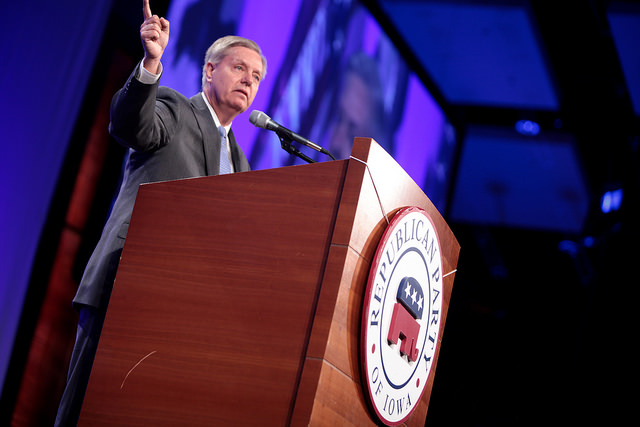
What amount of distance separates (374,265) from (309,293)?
0.47ft

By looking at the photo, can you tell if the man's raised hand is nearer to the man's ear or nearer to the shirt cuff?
the shirt cuff

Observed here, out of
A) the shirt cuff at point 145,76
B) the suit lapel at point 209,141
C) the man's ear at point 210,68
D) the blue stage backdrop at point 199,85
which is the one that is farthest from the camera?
the blue stage backdrop at point 199,85

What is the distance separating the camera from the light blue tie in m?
2.05

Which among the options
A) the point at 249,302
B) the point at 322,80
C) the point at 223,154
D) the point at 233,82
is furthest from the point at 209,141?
the point at 322,80

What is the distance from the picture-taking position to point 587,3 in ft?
18.6

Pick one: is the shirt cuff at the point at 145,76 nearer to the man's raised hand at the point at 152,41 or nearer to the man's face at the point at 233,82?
the man's raised hand at the point at 152,41

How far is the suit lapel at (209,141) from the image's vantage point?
6.32 ft

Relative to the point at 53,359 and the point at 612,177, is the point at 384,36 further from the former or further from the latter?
the point at 612,177

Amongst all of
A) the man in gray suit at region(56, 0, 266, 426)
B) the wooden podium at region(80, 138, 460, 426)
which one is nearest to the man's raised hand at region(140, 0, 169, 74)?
the man in gray suit at region(56, 0, 266, 426)

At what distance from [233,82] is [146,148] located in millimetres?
472

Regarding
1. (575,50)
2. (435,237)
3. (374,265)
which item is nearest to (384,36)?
(575,50)

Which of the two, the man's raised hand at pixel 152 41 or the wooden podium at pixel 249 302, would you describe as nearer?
the wooden podium at pixel 249 302

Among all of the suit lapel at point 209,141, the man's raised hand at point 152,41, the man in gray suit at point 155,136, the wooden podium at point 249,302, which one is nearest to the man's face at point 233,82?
the man in gray suit at point 155,136

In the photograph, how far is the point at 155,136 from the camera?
1756 mm
